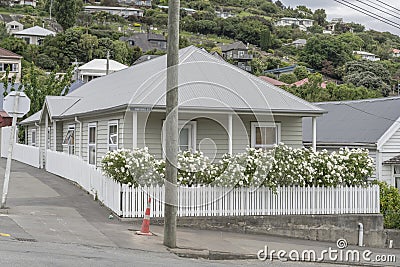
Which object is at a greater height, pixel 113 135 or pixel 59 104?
pixel 59 104

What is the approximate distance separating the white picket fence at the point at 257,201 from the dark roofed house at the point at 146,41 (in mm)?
102438

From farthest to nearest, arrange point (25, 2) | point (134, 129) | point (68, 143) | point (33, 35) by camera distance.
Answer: point (25, 2), point (33, 35), point (68, 143), point (134, 129)

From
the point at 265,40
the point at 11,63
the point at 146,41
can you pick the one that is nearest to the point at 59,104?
the point at 11,63

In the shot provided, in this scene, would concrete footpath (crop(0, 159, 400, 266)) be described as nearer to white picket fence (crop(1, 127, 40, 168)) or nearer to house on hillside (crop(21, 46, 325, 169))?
house on hillside (crop(21, 46, 325, 169))

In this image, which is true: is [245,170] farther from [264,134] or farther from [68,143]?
[68,143]

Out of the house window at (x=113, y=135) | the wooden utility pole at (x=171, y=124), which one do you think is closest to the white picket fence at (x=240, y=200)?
the house window at (x=113, y=135)

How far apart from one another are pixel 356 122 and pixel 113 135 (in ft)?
47.9

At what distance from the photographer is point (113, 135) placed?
853 inches

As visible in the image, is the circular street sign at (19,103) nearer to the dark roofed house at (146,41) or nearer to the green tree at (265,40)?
the dark roofed house at (146,41)

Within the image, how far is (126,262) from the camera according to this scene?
11.5m

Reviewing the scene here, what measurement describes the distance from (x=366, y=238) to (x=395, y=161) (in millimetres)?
9462

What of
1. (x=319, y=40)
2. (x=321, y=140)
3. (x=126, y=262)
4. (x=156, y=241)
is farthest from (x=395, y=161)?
(x=319, y=40)

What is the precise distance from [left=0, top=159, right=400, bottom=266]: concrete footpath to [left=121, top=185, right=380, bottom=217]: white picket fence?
0.65 meters

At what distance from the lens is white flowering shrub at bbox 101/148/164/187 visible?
16.6m
